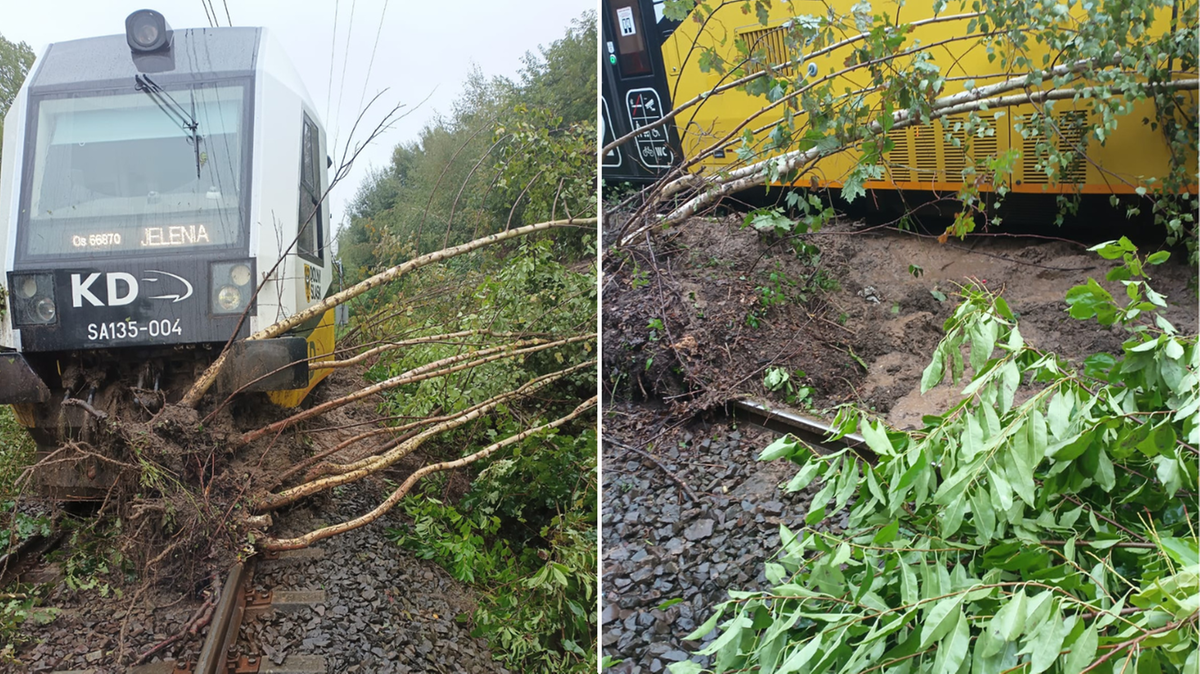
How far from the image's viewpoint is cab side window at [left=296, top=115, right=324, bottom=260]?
115 inches

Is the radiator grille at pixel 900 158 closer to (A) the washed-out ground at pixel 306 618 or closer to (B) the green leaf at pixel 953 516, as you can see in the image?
(B) the green leaf at pixel 953 516


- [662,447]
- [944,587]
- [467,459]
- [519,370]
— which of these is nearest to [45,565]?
[467,459]

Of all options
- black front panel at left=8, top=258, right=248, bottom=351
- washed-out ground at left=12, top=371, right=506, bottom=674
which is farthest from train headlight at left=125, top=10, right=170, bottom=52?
washed-out ground at left=12, top=371, right=506, bottom=674

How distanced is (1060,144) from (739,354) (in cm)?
98

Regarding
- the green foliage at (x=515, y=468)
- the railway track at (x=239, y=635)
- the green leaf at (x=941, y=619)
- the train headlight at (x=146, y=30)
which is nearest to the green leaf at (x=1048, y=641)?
the green leaf at (x=941, y=619)

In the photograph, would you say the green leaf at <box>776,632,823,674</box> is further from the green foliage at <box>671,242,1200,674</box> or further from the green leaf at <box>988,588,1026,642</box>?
the green leaf at <box>988,588,1026,642</box>

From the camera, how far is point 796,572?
Answer: 1.53 metres

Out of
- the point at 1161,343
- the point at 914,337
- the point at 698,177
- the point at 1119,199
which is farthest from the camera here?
the point at 698,177

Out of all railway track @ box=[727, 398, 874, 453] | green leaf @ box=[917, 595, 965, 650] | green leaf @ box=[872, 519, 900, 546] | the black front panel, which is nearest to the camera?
green leaf @ box=[917, 595, 965, 650]

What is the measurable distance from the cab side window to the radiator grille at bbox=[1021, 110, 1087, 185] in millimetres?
2262

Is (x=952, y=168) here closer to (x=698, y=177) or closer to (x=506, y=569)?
(x=698, y=177)

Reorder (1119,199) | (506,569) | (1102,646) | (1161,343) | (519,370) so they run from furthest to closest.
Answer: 1. (519,370)
2. (506,569)
3. (1119,199)
4. (1161,343)
5. (1102,646)

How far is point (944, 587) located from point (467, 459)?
2.00 metres

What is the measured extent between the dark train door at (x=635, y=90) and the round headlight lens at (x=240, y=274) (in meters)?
1.23
